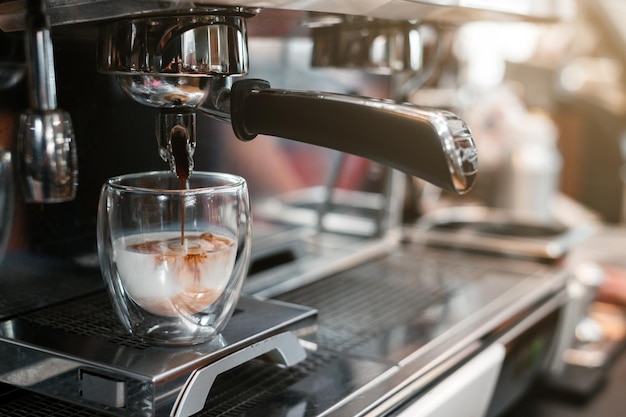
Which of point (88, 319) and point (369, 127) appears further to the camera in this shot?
point (88, 319)

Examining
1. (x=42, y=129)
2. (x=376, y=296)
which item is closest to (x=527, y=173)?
(x=376, y=296)

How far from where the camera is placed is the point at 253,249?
81cm

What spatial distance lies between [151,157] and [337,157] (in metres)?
Result: 0.32

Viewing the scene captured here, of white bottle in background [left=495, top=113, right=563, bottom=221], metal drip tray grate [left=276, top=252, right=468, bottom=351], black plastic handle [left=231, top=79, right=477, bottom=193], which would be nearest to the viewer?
black plastic handle [left=231, top=79, right=477, bottom=193]

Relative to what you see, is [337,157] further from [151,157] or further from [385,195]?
[151,157]

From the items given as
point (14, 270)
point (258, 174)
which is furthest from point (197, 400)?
point (258, 174)

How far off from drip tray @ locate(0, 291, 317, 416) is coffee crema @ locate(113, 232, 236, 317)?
3 centimetres

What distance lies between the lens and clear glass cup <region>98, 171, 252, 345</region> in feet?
1.59

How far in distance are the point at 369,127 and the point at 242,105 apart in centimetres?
9

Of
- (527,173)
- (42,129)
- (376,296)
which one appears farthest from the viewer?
(527,173)

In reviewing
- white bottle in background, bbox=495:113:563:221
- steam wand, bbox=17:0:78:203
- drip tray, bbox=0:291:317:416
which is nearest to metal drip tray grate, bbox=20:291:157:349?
drip tray, bbox=0:291:317:416

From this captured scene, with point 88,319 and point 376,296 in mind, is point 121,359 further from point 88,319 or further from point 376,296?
point 376,296

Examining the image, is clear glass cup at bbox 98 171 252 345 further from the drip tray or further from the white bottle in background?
the white bottle in background

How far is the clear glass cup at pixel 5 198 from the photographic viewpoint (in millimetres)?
555
